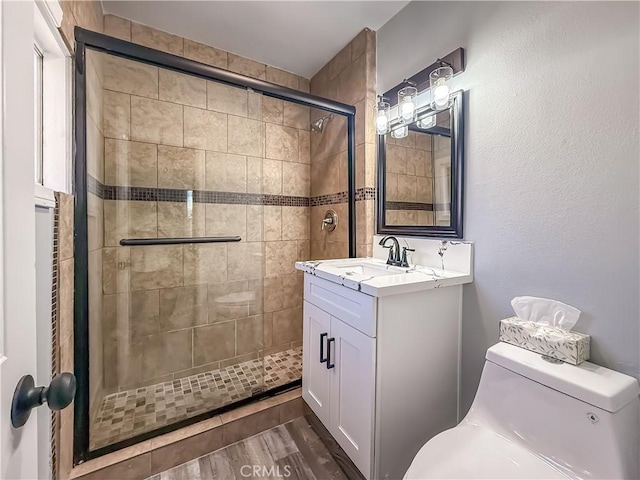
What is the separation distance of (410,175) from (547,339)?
1012 millimetres

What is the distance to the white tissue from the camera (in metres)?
1.00

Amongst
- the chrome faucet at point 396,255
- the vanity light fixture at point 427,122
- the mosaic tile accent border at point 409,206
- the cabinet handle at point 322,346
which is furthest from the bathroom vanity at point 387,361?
the vanity light fixture at point 427,122

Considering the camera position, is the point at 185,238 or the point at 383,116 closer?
the point at 383,116

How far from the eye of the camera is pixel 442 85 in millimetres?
1403

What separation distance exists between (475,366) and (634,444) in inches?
20.7

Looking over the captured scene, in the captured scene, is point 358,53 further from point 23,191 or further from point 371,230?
point 23,191

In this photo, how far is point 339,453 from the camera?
4.61 ft

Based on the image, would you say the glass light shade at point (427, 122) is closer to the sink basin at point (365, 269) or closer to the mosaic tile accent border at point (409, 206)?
Result: the mosaic tile accent border at point (409, 206)

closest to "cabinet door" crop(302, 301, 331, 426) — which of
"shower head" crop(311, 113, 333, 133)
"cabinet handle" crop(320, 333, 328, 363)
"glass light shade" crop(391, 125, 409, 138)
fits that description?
"cabinet handle" crop(320, 333, 328, 363)

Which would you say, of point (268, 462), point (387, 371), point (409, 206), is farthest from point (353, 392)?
point (409, 206)

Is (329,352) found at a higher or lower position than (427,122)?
lower

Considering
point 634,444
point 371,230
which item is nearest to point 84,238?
point 371,230

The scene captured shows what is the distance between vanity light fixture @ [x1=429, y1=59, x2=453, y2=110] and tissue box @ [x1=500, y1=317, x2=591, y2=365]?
1.04 m

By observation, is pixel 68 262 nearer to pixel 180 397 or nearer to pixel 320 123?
pixel 180 397
